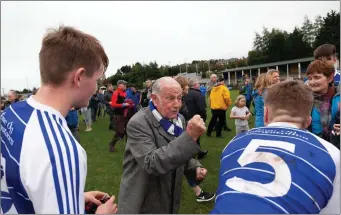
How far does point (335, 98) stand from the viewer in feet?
11.4

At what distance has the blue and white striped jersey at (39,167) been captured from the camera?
4.01 feet

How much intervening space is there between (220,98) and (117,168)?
3.99 metres

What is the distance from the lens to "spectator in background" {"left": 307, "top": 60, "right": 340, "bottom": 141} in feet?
11.7

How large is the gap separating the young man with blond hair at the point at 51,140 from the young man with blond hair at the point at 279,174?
0.69m

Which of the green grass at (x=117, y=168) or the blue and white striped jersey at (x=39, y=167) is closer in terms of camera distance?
the blue and white striped jersey at (x=39, y=167)

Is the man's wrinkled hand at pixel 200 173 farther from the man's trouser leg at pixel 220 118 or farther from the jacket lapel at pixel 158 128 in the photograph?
the man's trouser leg at pixel 220 118

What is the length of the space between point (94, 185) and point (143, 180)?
378cm

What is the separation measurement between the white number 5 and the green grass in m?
3.08

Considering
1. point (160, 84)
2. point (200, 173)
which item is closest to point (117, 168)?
point (200, 173)

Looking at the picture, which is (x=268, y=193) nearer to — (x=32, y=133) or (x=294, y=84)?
(x=294, y=84)

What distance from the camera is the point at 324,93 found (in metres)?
3.64

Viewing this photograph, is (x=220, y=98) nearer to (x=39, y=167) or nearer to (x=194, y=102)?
(x=194, y=102)

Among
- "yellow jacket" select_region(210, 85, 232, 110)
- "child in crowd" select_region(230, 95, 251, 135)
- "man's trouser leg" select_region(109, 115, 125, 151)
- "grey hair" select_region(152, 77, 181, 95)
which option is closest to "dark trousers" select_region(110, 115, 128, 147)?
"man's trouser leg" select_region(109, 115, 125, 151)

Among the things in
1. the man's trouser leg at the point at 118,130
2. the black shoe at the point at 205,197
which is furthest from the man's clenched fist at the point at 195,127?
the man's trouser leg at the point at 118,130
